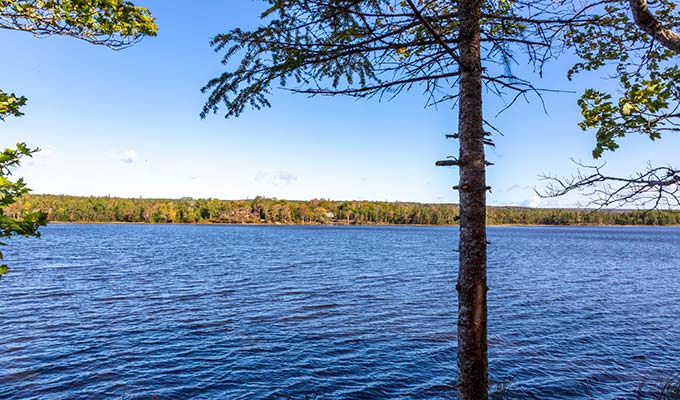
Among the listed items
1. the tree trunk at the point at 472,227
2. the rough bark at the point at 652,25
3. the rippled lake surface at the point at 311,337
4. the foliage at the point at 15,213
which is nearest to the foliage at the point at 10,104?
the foliage at the point at 15,213

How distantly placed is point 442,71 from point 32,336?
1684 centimetres

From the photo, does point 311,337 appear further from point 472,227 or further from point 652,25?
point 652,25

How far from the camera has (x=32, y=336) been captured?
1475cm

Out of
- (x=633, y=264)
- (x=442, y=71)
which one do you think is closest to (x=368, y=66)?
(x=442, y=71)

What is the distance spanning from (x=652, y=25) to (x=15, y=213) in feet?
23.0

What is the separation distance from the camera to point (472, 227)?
191 inches

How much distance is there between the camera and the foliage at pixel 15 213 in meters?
3.51

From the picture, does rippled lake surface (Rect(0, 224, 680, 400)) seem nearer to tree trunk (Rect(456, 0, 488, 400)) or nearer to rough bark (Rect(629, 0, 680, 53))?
tree trunk (Rect(456, 0, 488, 400))

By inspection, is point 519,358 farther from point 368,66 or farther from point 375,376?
point 368,66

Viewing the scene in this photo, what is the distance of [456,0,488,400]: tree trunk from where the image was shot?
4.83 m

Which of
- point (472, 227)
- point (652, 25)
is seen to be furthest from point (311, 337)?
point (652, 25)

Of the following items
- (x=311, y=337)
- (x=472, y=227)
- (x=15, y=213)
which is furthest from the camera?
(x=311, y=337)

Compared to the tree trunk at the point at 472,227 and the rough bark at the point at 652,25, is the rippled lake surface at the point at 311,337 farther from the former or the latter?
the rough bark at the point at 652,25

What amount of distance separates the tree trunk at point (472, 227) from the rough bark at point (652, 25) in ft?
5.80
